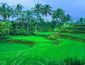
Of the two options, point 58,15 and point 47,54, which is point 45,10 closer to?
point 58,15

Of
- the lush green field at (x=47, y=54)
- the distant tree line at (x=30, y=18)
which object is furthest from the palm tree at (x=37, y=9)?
the lush green field at (x=47, y=54)

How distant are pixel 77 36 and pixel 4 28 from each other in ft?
64.6

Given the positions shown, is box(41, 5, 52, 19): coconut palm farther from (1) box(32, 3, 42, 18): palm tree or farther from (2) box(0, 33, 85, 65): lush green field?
(2) box(0, 33, 85, 65): lush green field

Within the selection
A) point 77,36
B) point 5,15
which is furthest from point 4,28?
point 77,36

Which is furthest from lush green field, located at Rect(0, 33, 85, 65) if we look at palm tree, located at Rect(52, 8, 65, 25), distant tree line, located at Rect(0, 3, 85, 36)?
palm tree, located at Rect(52, 8, 65, 25)

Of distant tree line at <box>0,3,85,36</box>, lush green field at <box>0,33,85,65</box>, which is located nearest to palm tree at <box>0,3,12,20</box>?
distant tree line at <box>0,3,85,36</box>

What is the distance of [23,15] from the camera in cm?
5038

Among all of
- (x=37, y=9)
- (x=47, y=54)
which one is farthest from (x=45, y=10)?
(x=47, y=54)

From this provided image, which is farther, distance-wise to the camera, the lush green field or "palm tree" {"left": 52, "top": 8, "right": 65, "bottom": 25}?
"palm tree" {"left": 52, "top": 8, "right": 65, "bottom": 25}

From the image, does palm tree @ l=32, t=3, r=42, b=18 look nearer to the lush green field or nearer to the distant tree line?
the distant tree line

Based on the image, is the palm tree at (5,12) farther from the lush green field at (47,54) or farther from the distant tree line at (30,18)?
the lush green field at (47,54)

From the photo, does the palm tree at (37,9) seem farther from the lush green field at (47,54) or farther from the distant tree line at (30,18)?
the lush green field at (47,54)

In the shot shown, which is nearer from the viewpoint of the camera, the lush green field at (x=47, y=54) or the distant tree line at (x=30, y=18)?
the lush green field at (x=47, y=54)

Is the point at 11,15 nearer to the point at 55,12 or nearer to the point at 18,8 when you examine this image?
the point at 18,8
